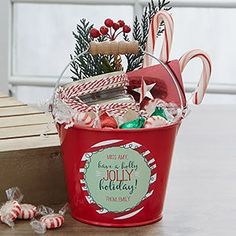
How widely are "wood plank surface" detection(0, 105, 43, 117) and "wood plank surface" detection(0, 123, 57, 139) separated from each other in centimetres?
11

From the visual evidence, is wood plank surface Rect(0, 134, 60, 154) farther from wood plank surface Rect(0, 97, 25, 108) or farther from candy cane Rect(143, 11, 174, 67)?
wood plank surface Rect(0, 97, 25, 108)

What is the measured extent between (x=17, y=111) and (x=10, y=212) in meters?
0.45

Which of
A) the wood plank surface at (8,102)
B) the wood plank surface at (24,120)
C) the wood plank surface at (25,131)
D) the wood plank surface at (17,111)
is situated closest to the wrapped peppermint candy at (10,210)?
the wood plank surface at (25,131)

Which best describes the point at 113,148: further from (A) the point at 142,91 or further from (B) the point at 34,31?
(B) the point at 34,31

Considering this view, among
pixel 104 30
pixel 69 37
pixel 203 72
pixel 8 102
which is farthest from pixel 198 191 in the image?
pixel 69 37

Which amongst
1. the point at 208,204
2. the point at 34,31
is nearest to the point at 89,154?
the point at 208,204

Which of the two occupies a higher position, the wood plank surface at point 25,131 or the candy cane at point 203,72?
the candy cane at point 203,72

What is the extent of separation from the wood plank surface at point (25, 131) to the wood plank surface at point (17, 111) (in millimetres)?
112

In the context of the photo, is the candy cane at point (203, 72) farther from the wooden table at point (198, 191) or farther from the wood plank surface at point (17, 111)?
the wood plank surface at point (17, 111)

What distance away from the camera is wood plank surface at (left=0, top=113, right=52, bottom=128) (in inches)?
54.6

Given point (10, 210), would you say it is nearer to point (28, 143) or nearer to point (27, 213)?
point (27, 213)

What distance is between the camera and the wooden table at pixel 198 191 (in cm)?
107

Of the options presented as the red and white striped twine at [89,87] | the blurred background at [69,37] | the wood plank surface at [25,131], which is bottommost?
the blurred background at [69,37]

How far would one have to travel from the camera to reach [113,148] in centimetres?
105
